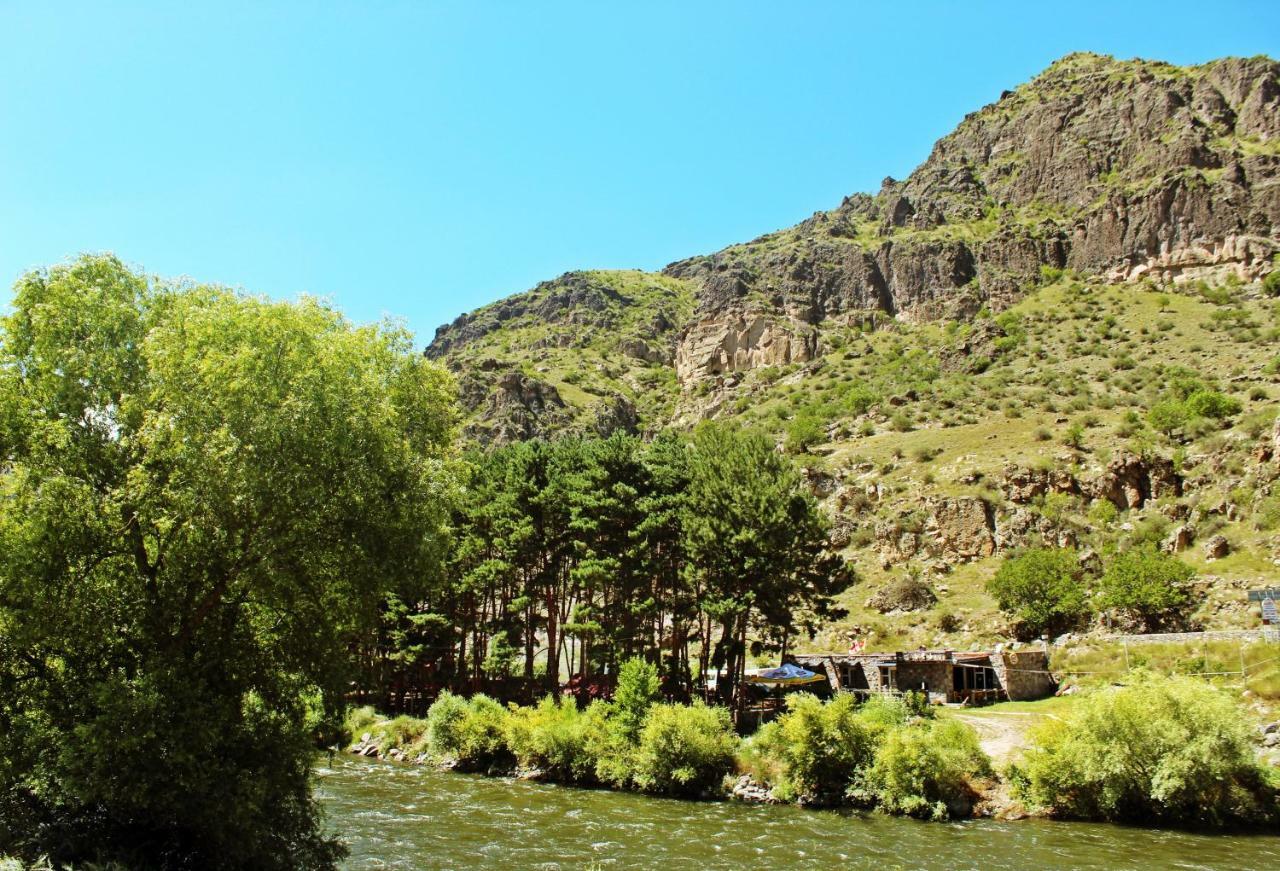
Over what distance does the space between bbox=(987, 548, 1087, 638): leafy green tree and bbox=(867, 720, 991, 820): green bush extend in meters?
22.6

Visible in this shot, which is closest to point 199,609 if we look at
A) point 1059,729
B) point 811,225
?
point 1059,729

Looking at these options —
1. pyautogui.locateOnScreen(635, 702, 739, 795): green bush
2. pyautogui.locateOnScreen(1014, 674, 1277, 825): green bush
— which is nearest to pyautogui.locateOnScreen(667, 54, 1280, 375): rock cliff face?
pyautogui.locateOnScreen(1014, 674, 1277, 825): green bush

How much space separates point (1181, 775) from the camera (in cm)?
2020

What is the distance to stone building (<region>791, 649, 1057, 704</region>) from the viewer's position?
36125 millimetres

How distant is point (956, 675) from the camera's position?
123 ft

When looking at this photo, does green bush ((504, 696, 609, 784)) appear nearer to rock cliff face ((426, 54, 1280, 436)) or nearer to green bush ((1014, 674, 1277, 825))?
green bush ((1014, 674, 1277, 825))

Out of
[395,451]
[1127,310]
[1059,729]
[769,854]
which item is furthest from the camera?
[1127,310]

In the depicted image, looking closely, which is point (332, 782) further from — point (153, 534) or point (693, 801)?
point (153, 534)

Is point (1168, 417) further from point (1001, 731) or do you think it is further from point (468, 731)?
point (468, 731)

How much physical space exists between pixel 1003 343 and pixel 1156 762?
82.9m

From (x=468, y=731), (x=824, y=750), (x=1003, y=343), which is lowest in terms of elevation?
(x=468, y=731)

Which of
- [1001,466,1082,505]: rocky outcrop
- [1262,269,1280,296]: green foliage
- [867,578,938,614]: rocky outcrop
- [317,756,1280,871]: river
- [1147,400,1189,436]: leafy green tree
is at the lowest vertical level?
[317,756,1280,871]: river

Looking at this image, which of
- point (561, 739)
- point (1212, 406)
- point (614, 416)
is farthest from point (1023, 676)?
point (614, 416)

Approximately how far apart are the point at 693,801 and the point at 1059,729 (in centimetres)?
1107
